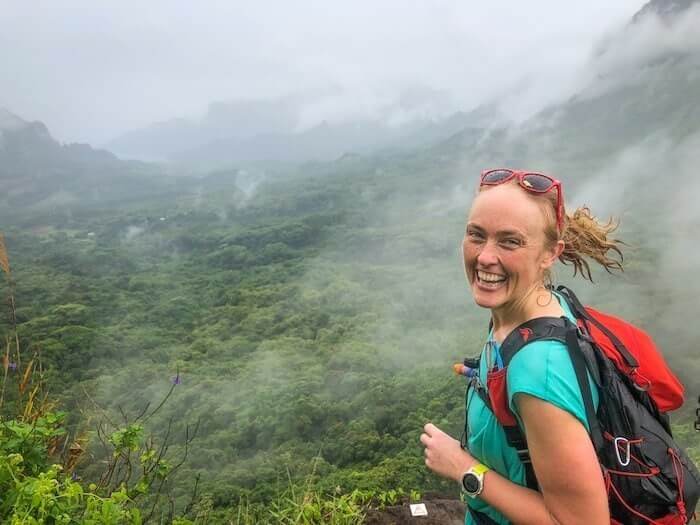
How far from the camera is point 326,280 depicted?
286ft

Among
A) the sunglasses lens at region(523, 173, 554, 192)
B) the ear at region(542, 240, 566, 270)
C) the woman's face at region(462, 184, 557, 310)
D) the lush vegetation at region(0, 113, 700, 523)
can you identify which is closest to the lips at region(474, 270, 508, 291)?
the woman's face at region(462, 184, 557, 310)

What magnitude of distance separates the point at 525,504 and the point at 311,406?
3896cm

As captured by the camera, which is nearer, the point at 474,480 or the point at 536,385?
the point at 536,385

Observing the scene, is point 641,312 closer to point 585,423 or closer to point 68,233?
point 585,423

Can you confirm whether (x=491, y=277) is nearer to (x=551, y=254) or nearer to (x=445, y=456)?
(x=551, y=254)

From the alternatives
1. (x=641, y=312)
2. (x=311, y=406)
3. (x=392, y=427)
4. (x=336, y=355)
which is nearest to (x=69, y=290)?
(x=336, y=355)

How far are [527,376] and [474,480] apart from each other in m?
0.43

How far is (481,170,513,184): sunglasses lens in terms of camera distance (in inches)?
58.9

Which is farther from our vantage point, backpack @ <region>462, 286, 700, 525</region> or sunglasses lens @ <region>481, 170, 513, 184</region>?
sunglasses lens @ <region>481, 170, 513, 184</region>

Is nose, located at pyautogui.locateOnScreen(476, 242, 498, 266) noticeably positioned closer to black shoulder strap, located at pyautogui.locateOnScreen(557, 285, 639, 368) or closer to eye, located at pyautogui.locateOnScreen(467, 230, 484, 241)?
eye, located at pyautogui.locateOnScreen(467, 230, 484, 241)

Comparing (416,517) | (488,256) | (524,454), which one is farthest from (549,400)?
(416,517)

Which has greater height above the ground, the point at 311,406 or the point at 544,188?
the point at 544,188

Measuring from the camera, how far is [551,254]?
1.45m

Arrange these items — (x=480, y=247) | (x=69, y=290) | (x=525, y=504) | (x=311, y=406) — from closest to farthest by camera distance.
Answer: (x=525, y=504)
(x=480, y=247)
(x=311, y=406)
(x=69, y=290)
